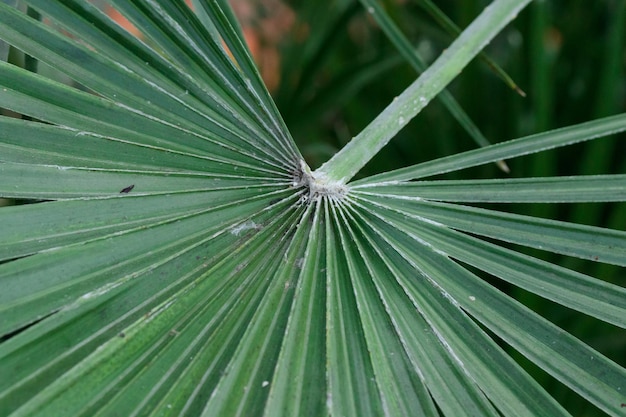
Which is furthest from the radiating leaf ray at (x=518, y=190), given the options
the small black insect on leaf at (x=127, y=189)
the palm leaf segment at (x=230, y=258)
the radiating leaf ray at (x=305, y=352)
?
the small black insect on leaf at (x=127, y=189)

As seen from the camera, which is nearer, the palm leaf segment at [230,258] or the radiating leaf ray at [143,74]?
the palm leaf segment at [230,258]

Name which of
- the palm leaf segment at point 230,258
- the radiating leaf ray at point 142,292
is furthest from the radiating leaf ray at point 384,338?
the radiating leaf ray at point 142,292

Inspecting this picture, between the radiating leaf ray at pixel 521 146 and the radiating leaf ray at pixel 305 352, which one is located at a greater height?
the radiating leaf ray at pixel 521 146

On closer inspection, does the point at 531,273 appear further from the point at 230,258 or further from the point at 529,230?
the point at 230,258

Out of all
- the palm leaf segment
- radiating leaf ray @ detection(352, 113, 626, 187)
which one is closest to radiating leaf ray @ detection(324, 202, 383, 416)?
the palm leaf segment

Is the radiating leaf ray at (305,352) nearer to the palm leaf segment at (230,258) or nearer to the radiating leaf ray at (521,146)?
the palm leaf segment at (230,258)

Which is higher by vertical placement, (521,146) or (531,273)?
(521,146)

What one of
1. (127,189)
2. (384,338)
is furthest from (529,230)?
(127,189)

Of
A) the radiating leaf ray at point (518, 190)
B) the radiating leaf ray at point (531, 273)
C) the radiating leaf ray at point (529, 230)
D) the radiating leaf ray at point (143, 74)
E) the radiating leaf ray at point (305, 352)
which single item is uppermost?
the radiating leaf ray at point (143, 74)

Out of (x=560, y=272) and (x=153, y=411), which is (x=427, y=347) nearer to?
(x=560, y=272)
